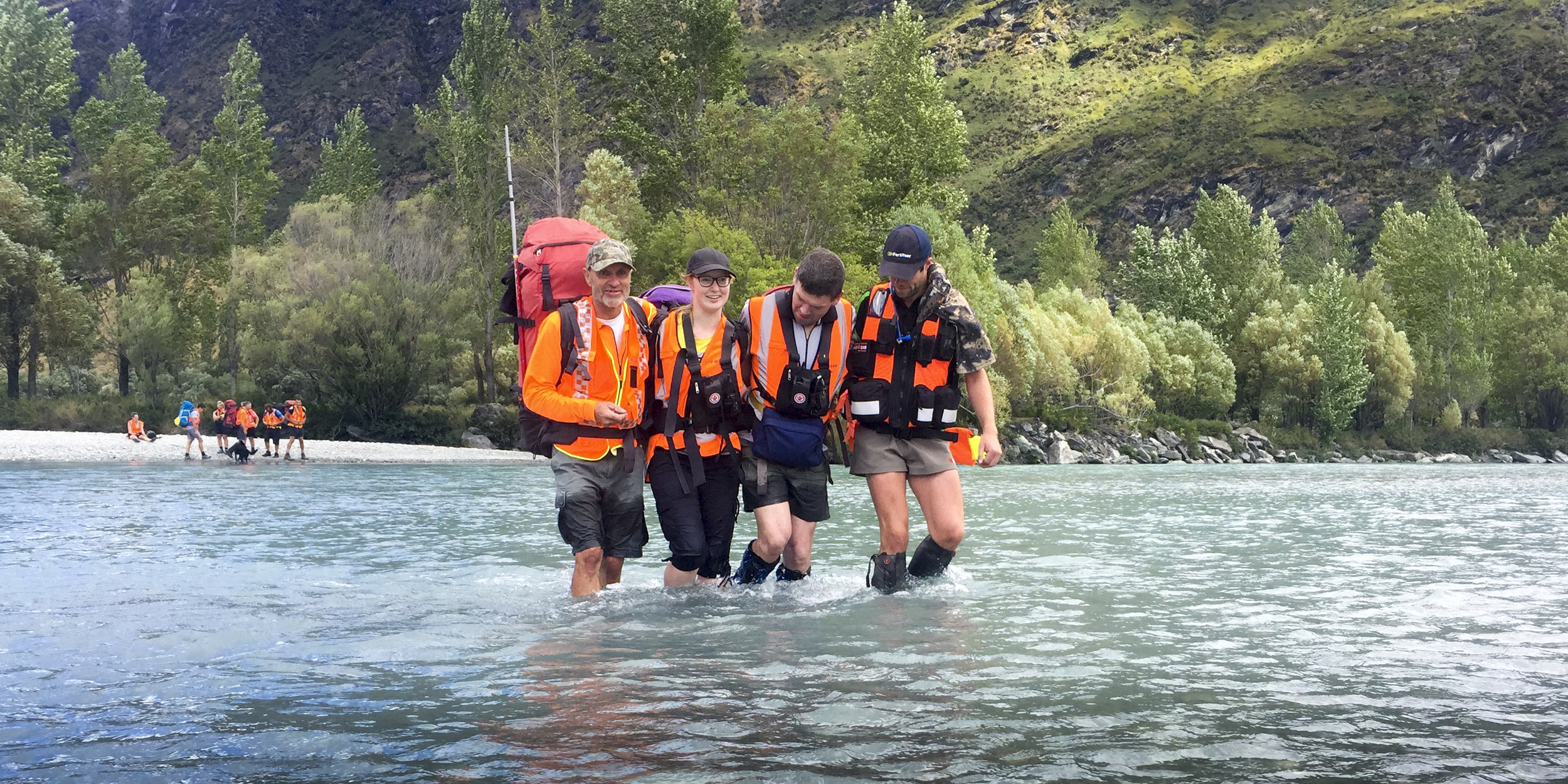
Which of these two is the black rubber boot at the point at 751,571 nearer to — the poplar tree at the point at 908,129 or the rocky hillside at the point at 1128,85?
the poplar tree at the point at 908,129

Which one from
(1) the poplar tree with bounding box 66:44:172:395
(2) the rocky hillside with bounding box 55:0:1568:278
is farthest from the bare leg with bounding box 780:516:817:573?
(2) the rocky hillside with bounding box 55:0:1568:278

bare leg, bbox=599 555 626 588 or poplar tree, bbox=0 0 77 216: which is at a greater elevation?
poplar tree, bbox=0 0 77 216

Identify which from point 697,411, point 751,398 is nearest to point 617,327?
point 697,411

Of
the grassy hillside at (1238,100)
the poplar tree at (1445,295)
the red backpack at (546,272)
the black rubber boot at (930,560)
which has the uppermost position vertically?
the grassy hillside at (1238,100)

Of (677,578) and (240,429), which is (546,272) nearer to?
(677,578)

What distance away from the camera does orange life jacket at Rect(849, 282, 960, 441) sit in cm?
779

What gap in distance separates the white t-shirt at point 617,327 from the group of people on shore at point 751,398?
0.01m

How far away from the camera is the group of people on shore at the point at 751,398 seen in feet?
24.6

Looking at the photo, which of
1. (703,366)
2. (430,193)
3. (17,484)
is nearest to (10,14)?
(430,193)

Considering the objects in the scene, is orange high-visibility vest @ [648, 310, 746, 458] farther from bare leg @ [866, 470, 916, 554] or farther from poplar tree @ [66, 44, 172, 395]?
poplar tree @ [66, 44, 172, 395]

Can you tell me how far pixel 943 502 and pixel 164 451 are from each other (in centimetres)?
4170

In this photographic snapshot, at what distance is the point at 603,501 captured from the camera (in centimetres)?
776

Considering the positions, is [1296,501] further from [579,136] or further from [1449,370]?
[1449,370]

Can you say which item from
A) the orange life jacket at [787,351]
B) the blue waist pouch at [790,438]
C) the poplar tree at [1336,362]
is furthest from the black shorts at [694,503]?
the poplar tree at [1336,362]
